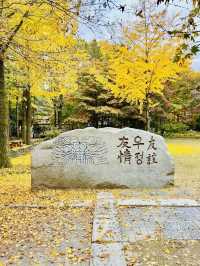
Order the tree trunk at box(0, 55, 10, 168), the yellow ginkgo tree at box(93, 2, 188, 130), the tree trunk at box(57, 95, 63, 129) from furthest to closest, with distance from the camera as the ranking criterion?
the tree trunk at box(57, 95, 63, 129) → the yellow ginkgo tree at box(93, 2, 188, 130) → the tree trunk at box(0, 55, 10, 168)

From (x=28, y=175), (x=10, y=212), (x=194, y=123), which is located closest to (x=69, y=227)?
(x=10, y=212)

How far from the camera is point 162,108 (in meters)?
30.0

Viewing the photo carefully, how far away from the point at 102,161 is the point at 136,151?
2.79ft

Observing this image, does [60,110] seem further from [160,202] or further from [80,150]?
[160,202]

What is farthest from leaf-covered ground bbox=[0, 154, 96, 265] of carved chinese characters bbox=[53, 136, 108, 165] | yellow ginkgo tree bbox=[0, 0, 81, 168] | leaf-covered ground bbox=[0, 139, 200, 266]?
yellow ginkgo tree bbox=[0, 0, 81, 168]

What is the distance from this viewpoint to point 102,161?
891cm

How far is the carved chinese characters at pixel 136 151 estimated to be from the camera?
29.6 ft

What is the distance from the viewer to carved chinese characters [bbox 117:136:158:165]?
902 cm

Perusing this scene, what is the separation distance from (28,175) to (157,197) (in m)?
4.72

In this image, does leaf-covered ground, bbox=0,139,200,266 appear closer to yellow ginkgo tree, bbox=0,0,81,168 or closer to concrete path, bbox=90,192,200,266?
concrete path, bbox=90,192,200,266

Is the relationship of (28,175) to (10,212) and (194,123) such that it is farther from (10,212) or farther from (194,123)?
(194,123)

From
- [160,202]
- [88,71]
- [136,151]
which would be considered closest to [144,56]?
[88,71]

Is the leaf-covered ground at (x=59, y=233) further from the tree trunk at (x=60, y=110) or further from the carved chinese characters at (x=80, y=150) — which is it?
the tree trunk at (x=60, y=110)

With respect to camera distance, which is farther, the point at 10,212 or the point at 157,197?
the point at 157,197
